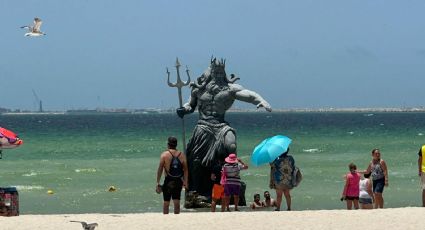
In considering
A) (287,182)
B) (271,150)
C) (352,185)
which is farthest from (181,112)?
(352,185)

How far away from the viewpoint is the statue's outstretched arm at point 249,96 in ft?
49.4

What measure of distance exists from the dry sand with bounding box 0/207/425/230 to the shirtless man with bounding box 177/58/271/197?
2.81 m

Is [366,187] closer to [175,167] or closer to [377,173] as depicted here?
[377,173]

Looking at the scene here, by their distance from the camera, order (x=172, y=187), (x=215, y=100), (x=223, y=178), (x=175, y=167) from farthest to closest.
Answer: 1. (x=215, y=100)
2. (x=223, y=178)
3. (x=172, y=187)
4. (x=175, y=167)

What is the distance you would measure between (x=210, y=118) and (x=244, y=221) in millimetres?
3734

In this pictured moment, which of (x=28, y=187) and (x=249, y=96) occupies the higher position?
(x=249, y=96)

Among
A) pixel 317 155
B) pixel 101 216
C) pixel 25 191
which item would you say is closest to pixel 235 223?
pixel 101 216

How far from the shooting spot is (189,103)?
15.7 meters

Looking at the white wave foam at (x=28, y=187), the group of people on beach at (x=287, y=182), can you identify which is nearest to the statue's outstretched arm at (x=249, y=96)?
the group of people on beach at (x=287, y=182)

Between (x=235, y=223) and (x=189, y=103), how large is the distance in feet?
13.9

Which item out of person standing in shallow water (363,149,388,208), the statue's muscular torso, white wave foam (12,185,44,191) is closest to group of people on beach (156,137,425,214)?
person standing in shallow water (363,149,388,208)

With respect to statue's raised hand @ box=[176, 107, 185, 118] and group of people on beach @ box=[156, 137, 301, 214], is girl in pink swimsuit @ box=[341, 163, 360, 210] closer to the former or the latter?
group of people on beach @ box=[156, 137, 301, 214]

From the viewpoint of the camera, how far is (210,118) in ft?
50.6

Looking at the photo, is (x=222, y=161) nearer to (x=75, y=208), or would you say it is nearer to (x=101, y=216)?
(x=101, y=216)
